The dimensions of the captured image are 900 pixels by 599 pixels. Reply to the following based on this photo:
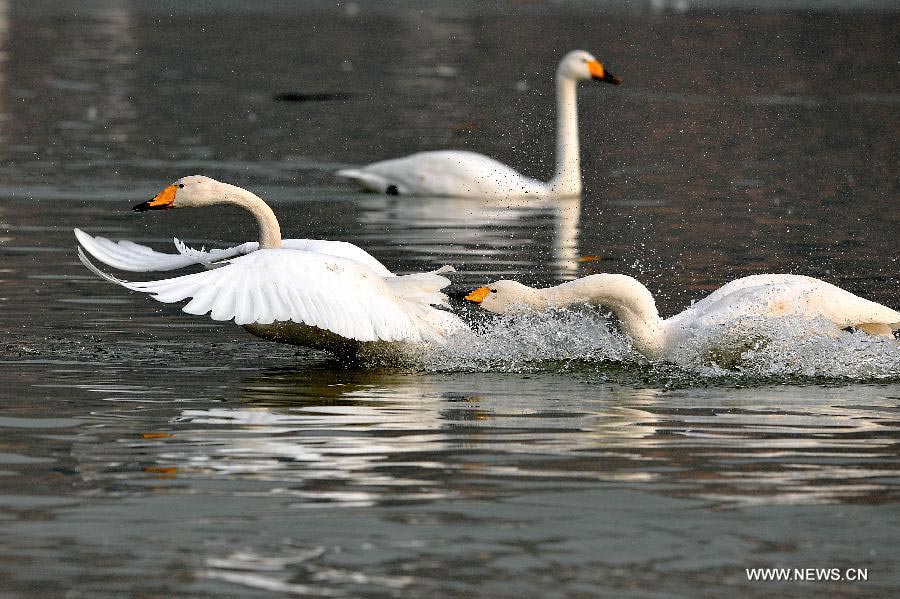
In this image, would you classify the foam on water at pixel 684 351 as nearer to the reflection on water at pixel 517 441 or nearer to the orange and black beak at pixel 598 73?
the reflection on water at pixel 517 441

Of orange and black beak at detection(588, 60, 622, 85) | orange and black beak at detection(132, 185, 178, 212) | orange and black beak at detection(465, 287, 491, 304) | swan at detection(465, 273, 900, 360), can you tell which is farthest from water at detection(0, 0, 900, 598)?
orange and black beak at detection(588, 60, 622, 85)

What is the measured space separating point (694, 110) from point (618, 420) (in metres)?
19.6

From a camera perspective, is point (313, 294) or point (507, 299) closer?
point (313, 294)

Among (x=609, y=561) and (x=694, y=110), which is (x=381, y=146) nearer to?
(x=694, y=110)

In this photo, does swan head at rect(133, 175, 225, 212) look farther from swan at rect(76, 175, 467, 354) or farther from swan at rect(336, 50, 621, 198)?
swan at rect(336, 50, 621, 198)

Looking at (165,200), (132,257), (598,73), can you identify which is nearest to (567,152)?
(598,73)

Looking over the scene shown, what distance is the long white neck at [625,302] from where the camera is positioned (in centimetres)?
981

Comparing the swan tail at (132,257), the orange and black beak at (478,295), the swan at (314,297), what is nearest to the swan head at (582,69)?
the swan tail at (132,257)

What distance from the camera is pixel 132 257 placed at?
11.0m

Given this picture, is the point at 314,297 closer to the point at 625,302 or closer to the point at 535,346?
the point at 535,346

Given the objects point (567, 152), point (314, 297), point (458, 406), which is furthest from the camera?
point (567, 152)

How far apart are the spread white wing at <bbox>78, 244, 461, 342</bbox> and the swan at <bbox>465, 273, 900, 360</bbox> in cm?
36

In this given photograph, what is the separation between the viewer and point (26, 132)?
24188 millimetres

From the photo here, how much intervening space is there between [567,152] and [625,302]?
9.32 meters
